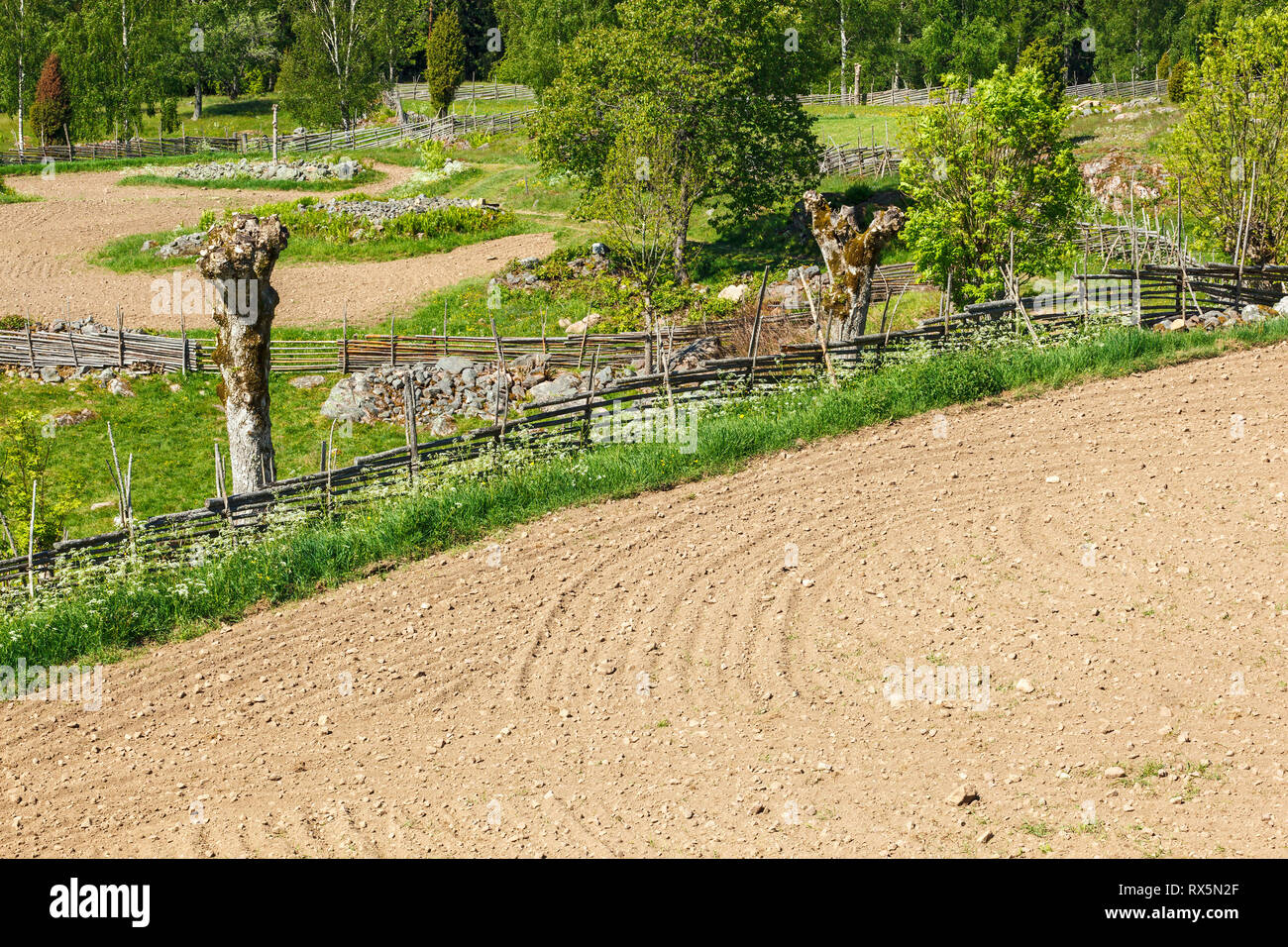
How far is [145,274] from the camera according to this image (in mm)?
34188

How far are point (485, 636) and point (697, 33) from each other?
74.4ft

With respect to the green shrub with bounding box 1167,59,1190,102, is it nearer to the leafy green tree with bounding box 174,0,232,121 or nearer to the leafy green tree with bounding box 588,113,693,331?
the leafy green tree with bounding box 588,113,693,331

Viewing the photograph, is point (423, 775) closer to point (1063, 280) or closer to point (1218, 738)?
point (1218, 738)

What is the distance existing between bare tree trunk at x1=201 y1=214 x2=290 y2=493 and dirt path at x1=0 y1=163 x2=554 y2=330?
13489mm

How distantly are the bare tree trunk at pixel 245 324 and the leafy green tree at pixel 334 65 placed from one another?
3675 centimetres

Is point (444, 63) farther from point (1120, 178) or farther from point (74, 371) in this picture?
point (74, 371)

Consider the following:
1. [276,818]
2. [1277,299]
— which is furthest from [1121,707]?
[1277,299]

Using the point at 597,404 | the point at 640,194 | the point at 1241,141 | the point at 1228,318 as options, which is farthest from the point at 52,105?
the point at 1228,318

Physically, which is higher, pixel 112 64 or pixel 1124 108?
pixel 112 64

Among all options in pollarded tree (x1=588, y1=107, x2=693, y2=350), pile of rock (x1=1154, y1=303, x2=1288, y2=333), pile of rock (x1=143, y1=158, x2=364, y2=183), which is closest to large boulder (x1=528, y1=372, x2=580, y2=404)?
pollarded tree (x1=588, y1=107, x2=693, y2=350)

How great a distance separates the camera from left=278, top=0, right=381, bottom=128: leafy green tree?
165 feet

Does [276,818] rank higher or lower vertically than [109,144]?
lower

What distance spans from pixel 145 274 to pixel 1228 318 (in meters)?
27.5

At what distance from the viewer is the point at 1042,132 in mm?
22547
